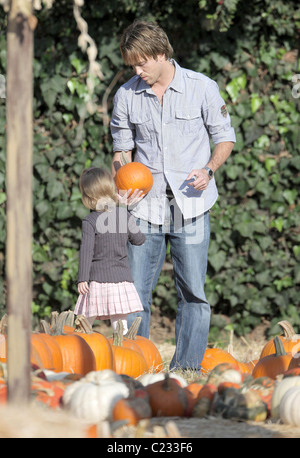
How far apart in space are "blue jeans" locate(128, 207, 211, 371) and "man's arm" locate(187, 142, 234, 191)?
0.28 m

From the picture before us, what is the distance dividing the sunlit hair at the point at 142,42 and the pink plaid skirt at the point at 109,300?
51.2 inches

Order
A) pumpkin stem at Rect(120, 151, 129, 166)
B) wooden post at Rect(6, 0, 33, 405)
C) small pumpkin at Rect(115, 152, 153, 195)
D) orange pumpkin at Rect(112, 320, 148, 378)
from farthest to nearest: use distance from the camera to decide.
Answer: pumpkin stem at Rect(120, 151, 129, 166) < small pumpkin at Rect(115, 152, 153, 195) < orange pumpkin at Rect(112, 320, 148, 378) < wooden post at Rect(6, 0, 33, 405)

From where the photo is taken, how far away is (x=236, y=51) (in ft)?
18.1

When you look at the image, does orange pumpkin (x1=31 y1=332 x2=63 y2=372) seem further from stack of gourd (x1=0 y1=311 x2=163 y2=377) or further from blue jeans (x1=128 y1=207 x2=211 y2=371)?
blue jeans (x1=128 y1=207 x2=211 y2=371)

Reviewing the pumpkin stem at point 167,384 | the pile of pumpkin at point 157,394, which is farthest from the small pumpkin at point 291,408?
the pumpkin stem at point 167,384

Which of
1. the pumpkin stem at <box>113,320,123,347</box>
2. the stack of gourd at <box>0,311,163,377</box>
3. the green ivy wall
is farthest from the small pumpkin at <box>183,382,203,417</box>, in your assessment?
the green ivy wall

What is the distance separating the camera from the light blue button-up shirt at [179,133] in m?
3.89

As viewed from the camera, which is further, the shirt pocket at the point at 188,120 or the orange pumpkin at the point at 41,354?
the shirt pocket at the point at 188,120

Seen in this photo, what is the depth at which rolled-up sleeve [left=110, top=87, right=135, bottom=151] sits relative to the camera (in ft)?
13.2

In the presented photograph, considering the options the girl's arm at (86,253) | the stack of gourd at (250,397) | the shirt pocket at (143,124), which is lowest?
the stack of gourd at (250,397)

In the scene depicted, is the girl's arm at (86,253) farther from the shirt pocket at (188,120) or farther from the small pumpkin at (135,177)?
the shirt pocket at (188,120)

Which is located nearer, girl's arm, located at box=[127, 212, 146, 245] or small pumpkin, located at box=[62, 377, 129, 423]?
small pumpkin, located at box=[62, 377, 129, 423]

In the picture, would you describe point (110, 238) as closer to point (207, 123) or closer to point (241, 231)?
point (207, 123)

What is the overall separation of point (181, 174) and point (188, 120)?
311mm
